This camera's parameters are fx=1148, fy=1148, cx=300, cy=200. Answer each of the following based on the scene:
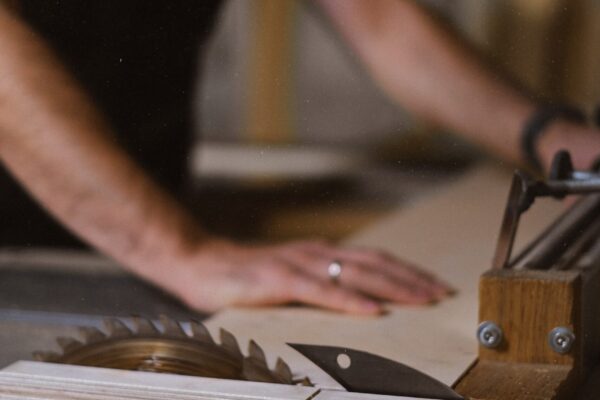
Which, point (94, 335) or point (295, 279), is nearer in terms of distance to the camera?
point (94, 335)

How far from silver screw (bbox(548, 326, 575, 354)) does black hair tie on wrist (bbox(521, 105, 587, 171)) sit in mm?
396

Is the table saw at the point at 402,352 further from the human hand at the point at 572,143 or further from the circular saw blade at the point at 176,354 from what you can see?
the human hand at the point at 572,143

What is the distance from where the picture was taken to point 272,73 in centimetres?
301

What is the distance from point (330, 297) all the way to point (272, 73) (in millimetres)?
2140

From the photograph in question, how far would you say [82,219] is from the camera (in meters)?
0.97

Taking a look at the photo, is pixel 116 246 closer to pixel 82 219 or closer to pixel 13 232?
pixel 82 219

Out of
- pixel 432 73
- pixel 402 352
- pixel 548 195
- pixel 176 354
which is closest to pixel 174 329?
pixel 176 354

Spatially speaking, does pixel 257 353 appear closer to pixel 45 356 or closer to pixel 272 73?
pixel 45 356

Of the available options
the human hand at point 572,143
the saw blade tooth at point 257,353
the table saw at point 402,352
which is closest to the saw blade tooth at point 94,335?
the table saw at point 402,352

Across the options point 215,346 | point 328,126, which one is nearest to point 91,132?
point 215,346

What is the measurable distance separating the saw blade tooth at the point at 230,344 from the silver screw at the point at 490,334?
6.0 inches

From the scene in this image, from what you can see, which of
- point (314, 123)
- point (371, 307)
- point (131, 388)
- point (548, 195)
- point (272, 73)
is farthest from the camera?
point (314, 123)

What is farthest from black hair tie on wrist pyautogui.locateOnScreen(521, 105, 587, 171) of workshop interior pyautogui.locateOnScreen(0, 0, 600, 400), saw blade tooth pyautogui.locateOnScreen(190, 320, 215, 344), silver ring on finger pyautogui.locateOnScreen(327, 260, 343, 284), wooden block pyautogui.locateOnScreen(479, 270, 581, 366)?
saw blade tooth pyautogui.locateOnScreen(190, 320, 215, 344)

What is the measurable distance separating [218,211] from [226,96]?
106cm
